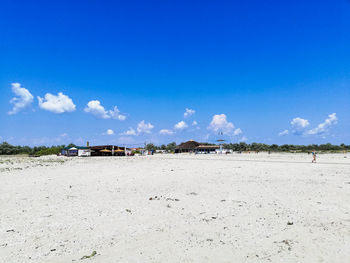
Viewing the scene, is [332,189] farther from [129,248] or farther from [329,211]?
[129,248]

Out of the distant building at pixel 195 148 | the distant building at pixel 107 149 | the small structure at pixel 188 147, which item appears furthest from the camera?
the small structure at pixel 188 147

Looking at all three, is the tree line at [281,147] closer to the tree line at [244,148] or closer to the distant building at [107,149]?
the tree line at [244,148]

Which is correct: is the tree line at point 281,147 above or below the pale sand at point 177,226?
above

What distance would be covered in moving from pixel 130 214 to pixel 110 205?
132 cm

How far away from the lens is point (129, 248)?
4484mm

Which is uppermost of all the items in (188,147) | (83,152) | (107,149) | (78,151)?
(188,147)

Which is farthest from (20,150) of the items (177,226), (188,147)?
(177,226)

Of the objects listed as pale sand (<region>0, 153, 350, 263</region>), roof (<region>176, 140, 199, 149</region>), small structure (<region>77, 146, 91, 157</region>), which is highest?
roof (<region>176, 140, 199, 149</region>)

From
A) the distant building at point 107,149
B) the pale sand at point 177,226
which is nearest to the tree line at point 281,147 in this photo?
the distant building at point 107,149

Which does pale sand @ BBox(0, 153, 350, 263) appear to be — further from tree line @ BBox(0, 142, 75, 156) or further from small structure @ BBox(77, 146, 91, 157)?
tree line @ BBox(0, 142, 75, 156)

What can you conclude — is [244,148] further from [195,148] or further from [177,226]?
[177,226]

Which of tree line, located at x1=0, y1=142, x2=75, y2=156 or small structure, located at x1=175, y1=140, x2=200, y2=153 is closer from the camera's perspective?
tree line, located at x1=0, y1=142, x2=75, y2=156

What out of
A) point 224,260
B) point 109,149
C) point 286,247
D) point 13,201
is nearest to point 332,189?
point 286,247

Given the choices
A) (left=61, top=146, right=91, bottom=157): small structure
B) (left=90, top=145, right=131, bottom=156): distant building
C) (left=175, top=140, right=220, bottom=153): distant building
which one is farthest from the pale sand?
(left=175, top=140, right=220, bottom=153): distant building
